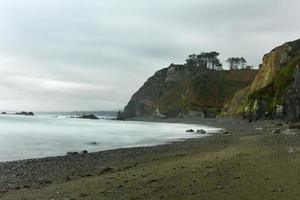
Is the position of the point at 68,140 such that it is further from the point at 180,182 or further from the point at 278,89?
the point at 278,89

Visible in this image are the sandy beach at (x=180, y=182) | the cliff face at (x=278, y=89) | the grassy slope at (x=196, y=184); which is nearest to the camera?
the grassy slope at (x=196, y=184)

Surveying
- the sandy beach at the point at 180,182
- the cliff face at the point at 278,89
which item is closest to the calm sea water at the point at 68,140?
the sandy beach at the point at 180,182

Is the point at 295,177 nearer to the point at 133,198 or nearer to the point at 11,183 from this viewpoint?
the point at 133,198

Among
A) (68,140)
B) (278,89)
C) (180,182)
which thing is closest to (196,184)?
(180,182)

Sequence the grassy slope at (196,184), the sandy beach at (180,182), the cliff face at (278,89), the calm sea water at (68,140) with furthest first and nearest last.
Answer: the cliff face at (278,89) → the calm sea water at (68,140) → the sandy beach at (180,182) → the grassy slope at (196,184)

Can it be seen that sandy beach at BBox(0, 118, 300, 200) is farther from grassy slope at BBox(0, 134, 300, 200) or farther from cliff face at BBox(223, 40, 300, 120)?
cliff face at BBox(223, 40, 300, 120)

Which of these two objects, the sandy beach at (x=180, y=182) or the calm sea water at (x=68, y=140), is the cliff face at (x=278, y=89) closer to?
the calm sea water at (x=68, y=140)

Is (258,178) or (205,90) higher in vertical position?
(205,90)

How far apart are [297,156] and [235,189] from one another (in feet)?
23.7

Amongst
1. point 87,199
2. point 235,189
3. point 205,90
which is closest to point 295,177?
point 235,189

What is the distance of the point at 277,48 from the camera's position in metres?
111

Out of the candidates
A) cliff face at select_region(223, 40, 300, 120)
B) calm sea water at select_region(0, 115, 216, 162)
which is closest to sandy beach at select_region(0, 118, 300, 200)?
calm sea water at select_region(0, 115, 216, 162)

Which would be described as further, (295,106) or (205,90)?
(205,90)

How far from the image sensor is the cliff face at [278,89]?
65625 mm
